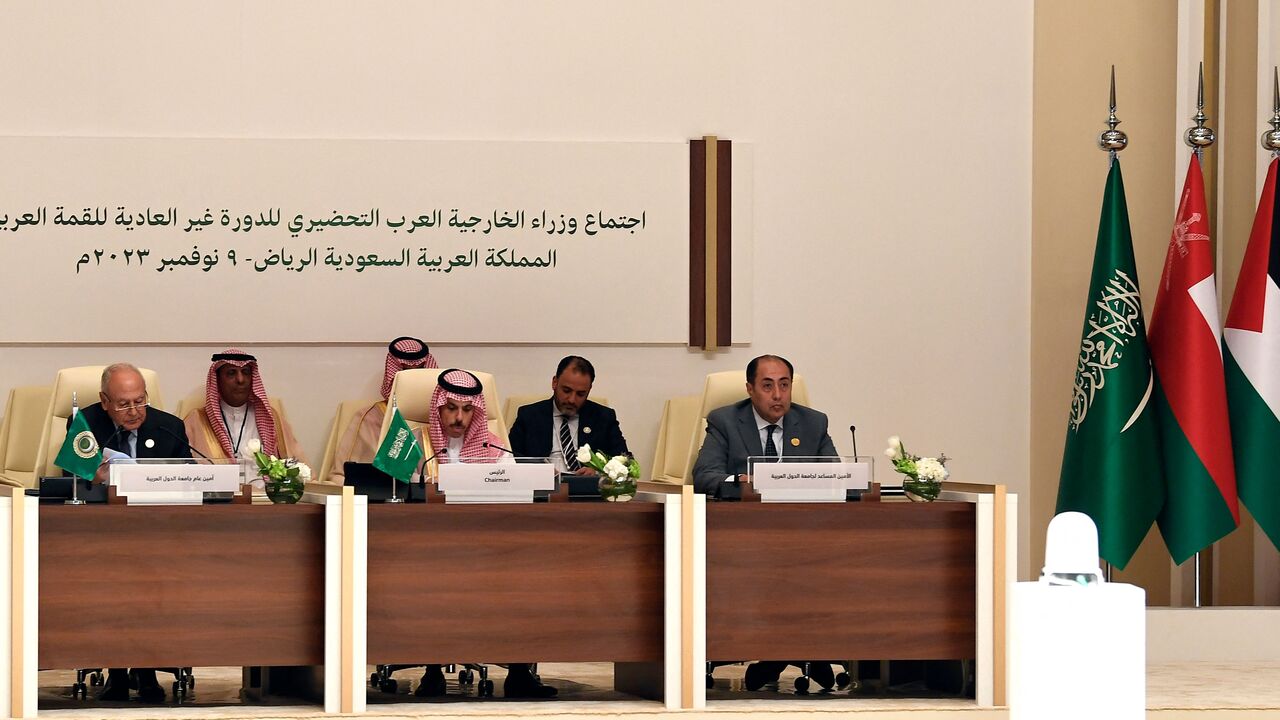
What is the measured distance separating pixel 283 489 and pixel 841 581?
160 centimetres

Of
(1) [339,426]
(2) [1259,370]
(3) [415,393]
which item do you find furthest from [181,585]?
(2) [1259,370]

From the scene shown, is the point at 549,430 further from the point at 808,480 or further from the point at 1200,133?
the point at 1200,133

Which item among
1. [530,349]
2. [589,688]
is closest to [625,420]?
[530,349]

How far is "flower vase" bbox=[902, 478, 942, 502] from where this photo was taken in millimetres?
4141

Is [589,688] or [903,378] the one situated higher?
[903,378]

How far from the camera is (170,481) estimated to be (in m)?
3.81

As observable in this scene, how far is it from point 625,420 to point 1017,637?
545 cm

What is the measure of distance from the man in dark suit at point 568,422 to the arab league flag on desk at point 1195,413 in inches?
83.1

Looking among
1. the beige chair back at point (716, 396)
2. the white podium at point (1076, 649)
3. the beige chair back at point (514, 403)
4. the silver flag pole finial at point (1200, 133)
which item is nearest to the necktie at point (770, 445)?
the beige chair back at point (716, 396)

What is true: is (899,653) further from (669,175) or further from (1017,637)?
(1017,637)

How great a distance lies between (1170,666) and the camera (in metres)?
5.21

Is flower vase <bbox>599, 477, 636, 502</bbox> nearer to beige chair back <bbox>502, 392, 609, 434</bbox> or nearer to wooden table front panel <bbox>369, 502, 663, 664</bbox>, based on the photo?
wooden table front panel <bbox>369, 502, 663, 664</bbox>

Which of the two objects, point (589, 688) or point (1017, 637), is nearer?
point (1017, 637)

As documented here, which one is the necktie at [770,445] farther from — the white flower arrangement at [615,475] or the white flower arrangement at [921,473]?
the white flower arrangement at [615,475]
